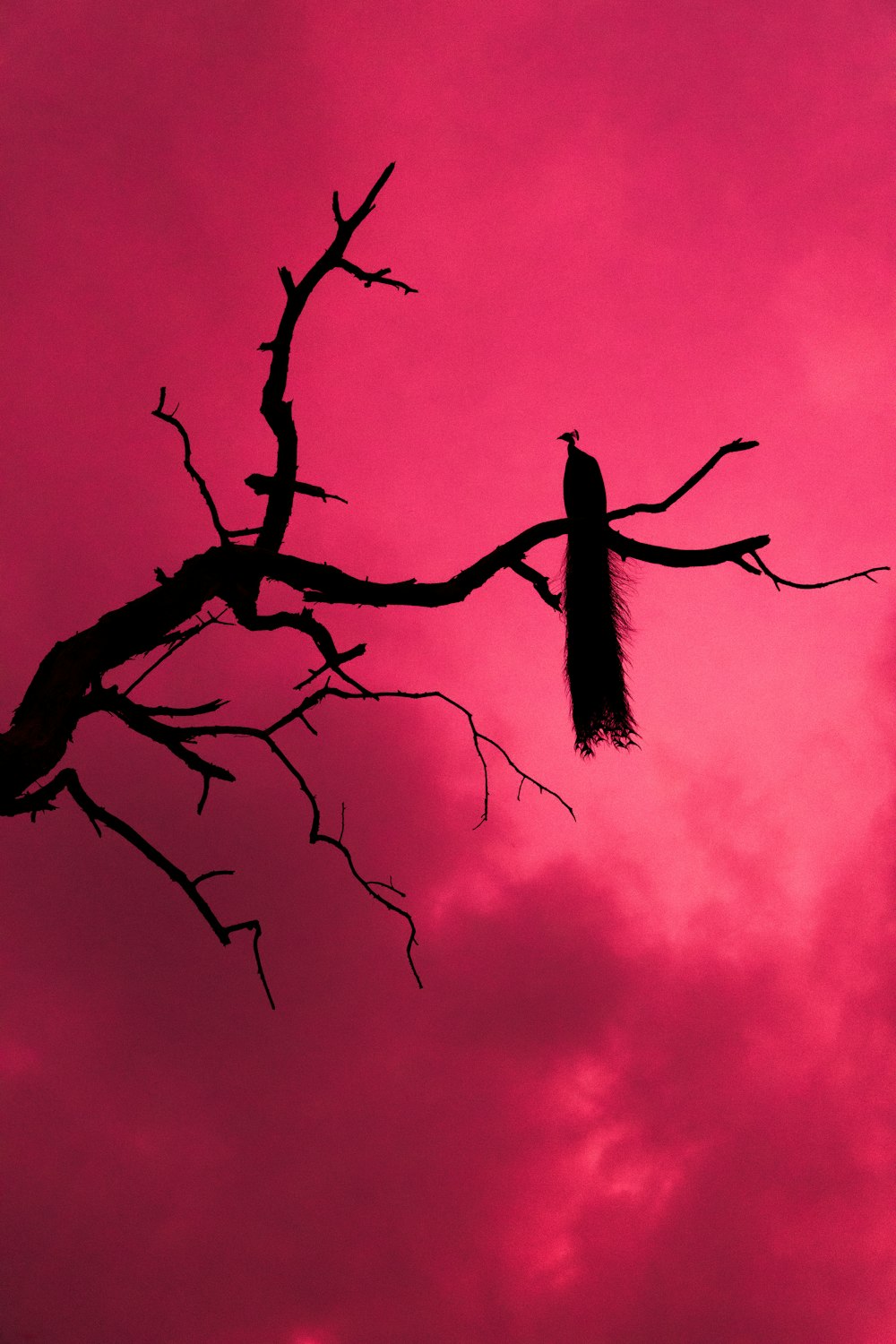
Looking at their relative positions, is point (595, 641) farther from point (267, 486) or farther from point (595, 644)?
point (267, 486)

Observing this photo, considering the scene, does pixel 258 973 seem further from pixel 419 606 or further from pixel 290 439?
pixel 290 439

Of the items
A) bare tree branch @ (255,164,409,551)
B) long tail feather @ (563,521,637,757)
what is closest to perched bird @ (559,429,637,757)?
long tail feather @ (563,521,637,757)

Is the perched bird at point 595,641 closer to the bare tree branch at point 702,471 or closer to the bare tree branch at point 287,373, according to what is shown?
the bare tree branch at point 702,471

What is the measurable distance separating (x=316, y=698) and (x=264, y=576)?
0.56m

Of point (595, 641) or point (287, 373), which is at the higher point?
point (287, 373)

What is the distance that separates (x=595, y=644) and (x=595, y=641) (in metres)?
0.02

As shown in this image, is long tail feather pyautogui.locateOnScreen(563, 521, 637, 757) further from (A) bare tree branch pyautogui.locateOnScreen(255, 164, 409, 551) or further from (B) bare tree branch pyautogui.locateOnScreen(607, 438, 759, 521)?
(A) bare tree branch pyautogui.locateOnScreen(255, 164, 409, 551)

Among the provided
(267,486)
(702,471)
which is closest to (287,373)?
(267,486)

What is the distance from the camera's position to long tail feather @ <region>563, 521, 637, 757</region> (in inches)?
199

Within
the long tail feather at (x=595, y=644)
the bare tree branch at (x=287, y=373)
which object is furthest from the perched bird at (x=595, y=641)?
the bare tree branch at (x=287, y=373)

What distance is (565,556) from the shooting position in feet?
18.1

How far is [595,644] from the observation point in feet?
17.3

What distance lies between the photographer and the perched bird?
16.5 ft

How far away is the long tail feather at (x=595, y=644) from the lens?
504 cm
